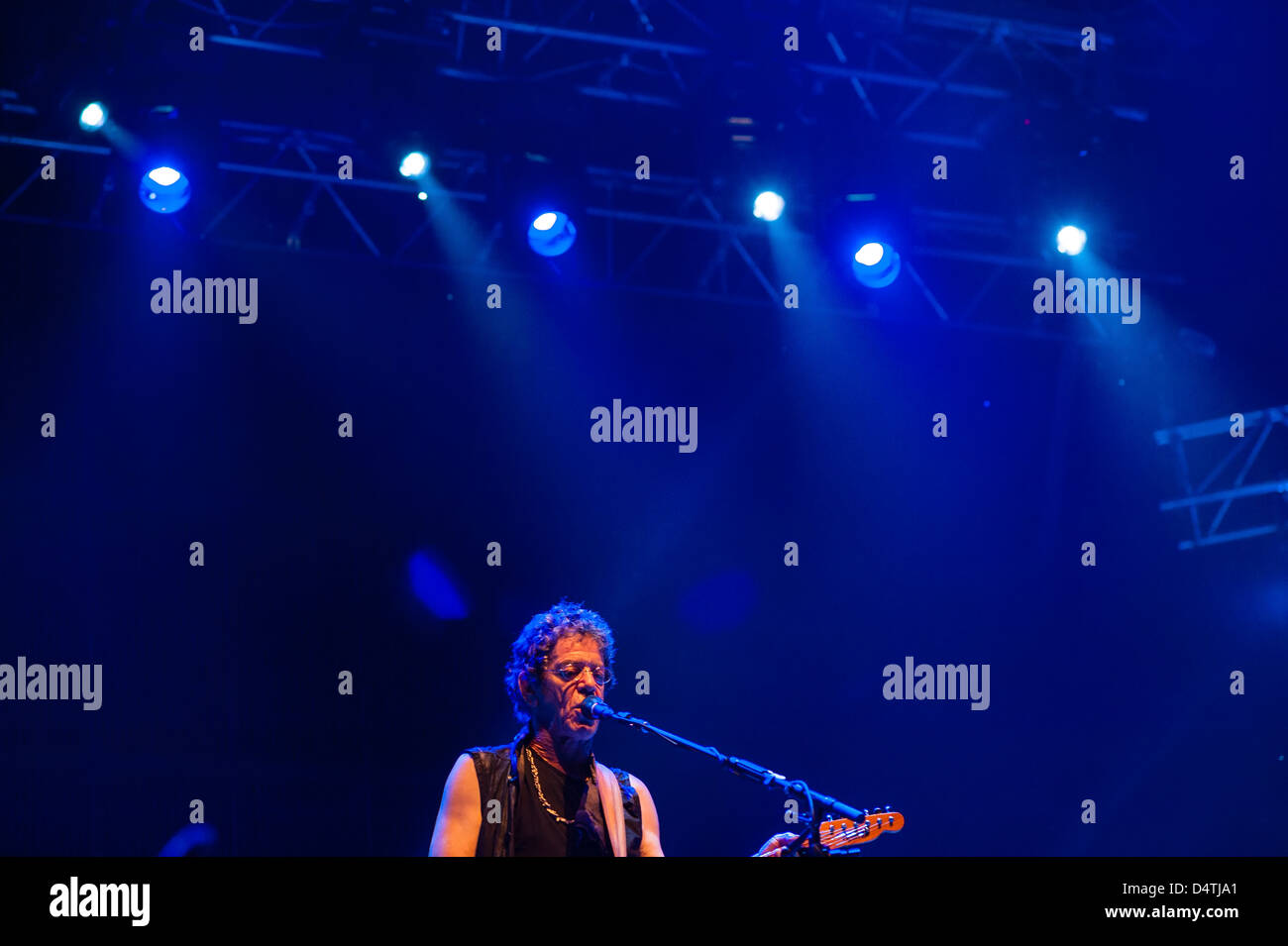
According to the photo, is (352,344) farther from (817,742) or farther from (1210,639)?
(1210,639)

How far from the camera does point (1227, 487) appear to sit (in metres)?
7.56

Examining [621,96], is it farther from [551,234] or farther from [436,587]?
[436,587]

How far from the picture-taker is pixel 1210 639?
756 centimetres

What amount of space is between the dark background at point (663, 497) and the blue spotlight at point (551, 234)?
0.34 ft

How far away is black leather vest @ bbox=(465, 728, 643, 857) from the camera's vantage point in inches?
131

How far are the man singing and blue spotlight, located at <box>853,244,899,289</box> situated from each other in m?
3.42

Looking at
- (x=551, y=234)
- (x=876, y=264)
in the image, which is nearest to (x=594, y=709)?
(x=551, y=234)

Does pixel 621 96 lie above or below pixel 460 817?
above

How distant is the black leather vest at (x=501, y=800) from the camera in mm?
3316

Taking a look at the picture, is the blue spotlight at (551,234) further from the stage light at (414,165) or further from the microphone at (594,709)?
the microphone at (594,709)

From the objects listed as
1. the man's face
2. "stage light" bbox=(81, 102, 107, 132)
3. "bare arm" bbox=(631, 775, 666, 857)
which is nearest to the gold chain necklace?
the man's face

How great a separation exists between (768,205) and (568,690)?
11.2 ft

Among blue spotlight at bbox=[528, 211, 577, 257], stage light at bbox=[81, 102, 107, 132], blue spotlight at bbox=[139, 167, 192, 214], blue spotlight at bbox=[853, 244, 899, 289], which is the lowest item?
blue spotlight at bbox=[853, 244, 899, 289]

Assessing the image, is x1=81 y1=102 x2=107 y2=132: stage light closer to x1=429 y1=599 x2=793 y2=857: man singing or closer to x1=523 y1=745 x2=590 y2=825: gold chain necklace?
x1=429 y1=599 x2=793 y2=857: man singing
